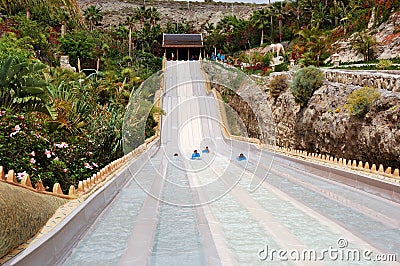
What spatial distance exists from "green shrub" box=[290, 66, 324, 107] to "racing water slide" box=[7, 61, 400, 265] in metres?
3.16

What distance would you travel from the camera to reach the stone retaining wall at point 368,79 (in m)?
9.16

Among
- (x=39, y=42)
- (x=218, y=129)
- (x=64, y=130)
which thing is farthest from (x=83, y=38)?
(x=64, y=130)

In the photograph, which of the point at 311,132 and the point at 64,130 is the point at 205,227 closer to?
the point at 64,130

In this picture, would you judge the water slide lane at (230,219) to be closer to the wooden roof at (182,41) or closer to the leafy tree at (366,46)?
the leafy tree at (366,46)

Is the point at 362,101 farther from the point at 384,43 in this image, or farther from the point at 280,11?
the point at 280,11

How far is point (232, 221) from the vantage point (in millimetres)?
5191

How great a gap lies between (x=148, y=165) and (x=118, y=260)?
259 inches

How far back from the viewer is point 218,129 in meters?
17.4

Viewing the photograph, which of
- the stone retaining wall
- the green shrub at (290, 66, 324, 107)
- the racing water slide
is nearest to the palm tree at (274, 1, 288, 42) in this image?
the green shrub at (290, 66, 324, 107)

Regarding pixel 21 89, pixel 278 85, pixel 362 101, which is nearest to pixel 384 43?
pixel 278 85

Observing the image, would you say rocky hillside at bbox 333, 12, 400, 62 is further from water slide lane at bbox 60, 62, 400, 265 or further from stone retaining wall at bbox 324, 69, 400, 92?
water slide lane at bbox 60, 62, 400, 265

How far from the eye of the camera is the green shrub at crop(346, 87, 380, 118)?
886cm

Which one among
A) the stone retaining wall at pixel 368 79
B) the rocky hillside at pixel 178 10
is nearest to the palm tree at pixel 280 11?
the rocky hillside at pixel 178 10

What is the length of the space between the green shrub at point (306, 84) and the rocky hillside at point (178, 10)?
1460 inches
